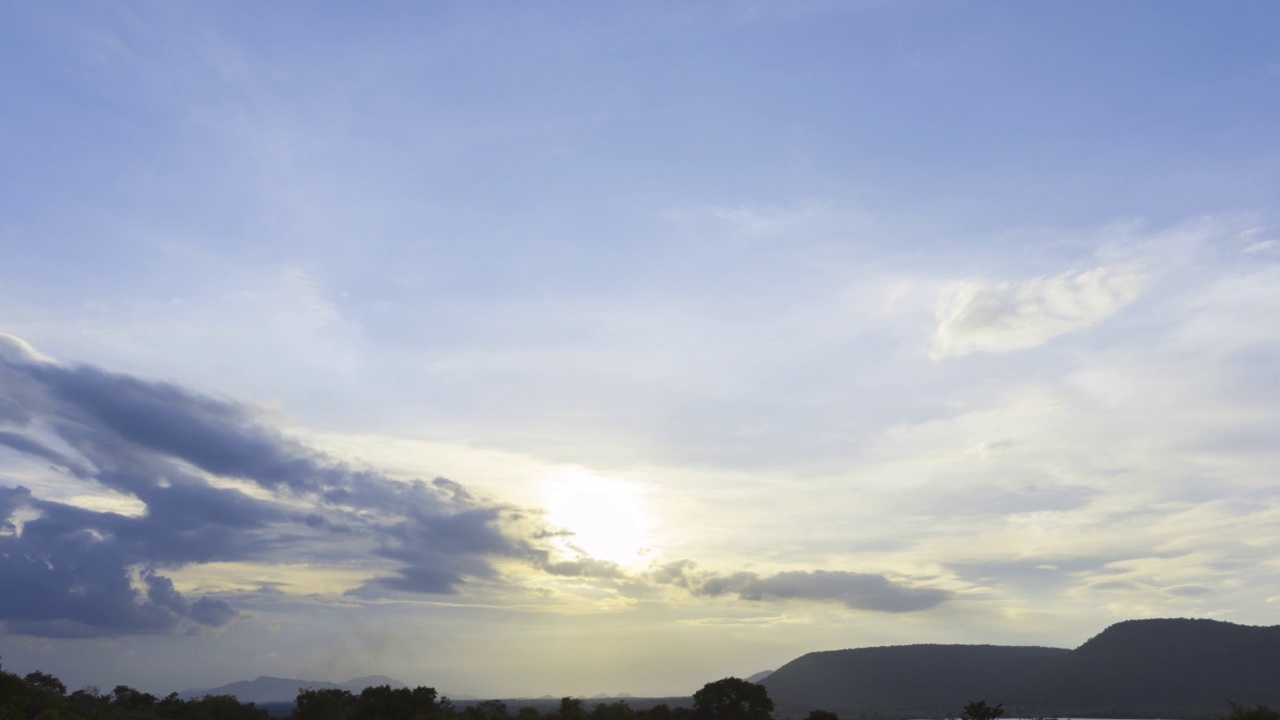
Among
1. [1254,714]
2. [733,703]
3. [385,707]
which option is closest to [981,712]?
[733,703]

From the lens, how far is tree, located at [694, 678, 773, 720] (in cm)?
13325

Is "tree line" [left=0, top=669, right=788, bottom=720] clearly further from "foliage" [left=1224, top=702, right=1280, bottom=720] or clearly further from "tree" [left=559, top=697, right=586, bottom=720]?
"foliage" [left=1224, top=702, right=1280, bottom=720]

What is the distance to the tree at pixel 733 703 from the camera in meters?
133

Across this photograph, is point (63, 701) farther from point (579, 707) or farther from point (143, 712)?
point (579, 707)

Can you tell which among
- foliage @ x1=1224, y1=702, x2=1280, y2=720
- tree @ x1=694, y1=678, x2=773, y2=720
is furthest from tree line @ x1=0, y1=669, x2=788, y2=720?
foliage @ x1=1224, y1=702, x2=1280, y2=720

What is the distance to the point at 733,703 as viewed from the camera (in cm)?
13438

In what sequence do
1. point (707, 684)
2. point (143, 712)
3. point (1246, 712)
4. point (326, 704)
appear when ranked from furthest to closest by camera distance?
1. point (707, 684)
2. point (326, 704)
3. point (143, 712)
4. point (1246, 712)

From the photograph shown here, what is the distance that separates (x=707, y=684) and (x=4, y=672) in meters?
91.9

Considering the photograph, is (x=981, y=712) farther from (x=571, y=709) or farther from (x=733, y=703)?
(x=571, y=709)

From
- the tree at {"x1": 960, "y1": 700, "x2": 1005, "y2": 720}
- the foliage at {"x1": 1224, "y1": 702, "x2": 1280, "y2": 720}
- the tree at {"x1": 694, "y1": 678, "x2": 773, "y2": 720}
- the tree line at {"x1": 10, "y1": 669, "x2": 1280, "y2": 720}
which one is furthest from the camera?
the tree at {"x1": 960, "y1": 700, "x2": 1005, "y2": 720}

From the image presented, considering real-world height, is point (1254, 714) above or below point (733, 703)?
above

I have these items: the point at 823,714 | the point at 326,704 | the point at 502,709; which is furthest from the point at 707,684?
the point at 326,704

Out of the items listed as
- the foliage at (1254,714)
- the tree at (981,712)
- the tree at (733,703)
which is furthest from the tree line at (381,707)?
the foliage at (1254,714)

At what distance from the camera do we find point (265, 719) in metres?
118
